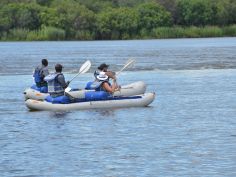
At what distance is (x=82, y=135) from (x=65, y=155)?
128 inches

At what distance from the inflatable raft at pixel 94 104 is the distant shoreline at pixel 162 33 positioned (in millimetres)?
97158

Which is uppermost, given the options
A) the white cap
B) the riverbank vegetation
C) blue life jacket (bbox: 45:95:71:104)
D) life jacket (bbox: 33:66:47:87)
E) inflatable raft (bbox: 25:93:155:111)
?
the white cap

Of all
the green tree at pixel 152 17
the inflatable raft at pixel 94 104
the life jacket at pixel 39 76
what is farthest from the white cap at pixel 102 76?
the green tree at pixel 152 17

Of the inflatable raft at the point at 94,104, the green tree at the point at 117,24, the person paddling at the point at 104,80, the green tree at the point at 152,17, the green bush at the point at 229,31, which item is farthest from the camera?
the green tree at the point at 152,17

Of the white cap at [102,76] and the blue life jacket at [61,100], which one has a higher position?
the white cap at [102,76]

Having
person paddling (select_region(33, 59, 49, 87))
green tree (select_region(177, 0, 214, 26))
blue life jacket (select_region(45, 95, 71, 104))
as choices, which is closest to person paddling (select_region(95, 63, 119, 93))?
blue life jacket (select_region(45, 95, 71, 104))

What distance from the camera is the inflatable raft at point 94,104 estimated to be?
3089 cm

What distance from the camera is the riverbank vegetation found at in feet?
434

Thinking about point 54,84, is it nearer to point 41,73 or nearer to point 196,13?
point 41,73

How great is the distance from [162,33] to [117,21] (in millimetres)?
6686

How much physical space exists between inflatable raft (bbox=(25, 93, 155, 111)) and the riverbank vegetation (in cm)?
9731

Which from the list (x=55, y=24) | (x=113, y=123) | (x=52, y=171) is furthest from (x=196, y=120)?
(x=55, y=24)

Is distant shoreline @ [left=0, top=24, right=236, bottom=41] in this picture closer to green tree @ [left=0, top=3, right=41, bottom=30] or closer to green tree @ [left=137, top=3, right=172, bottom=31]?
green tree @ [left=137, top=3, right=172, bottom=31]

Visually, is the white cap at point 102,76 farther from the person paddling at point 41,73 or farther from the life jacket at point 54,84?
the person paddling at point 41,73
